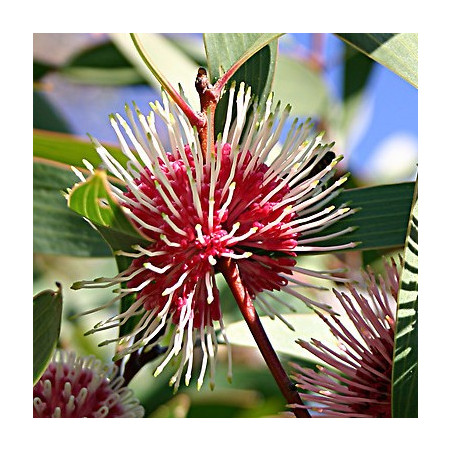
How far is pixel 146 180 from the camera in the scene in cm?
122

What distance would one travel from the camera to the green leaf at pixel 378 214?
1.40m

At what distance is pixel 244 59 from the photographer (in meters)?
1.33

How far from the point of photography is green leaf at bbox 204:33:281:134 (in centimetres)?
133

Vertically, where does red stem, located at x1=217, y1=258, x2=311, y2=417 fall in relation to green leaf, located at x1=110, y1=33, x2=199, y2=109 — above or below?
below

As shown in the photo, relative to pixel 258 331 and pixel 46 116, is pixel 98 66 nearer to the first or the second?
pixel 46 116

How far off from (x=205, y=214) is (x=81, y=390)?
A: 448 mm

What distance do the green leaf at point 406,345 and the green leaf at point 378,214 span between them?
0.03m

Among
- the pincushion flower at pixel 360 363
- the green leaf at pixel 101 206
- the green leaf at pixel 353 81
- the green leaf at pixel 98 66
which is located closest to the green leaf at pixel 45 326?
the green leaf at pixel 101 206

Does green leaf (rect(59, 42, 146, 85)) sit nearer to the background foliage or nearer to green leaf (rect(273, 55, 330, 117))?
the background foliage

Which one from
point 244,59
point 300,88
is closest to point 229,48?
point 244,59

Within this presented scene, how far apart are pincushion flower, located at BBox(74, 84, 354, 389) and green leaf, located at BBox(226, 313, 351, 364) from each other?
135 millimetres

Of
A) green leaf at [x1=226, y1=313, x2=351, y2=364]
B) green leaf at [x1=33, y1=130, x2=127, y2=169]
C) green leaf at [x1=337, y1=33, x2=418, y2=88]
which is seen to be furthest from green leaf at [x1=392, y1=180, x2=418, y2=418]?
green leaf at [x1=33, y1=130, x2=127, y2=169]
